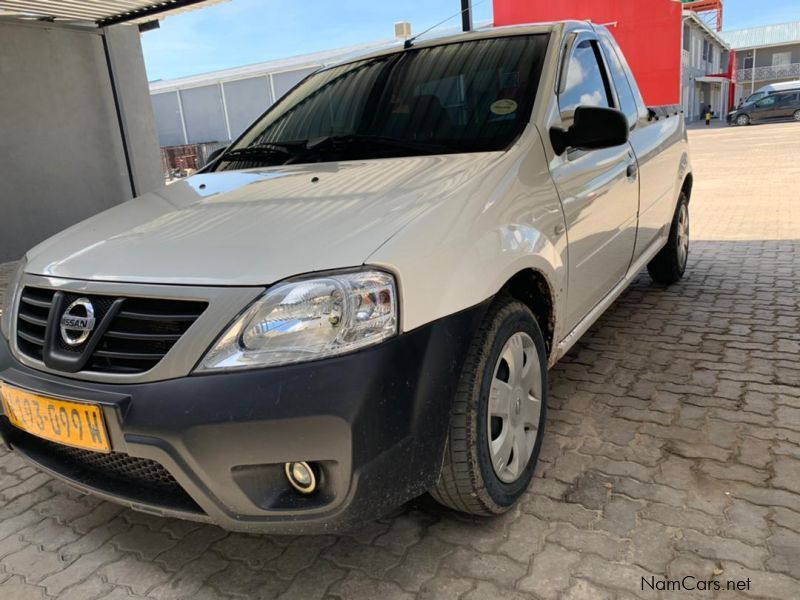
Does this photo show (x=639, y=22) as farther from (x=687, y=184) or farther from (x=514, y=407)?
(x=514, y=407)

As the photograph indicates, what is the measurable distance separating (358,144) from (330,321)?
1.23 meters

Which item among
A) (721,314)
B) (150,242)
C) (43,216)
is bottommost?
(721,314)

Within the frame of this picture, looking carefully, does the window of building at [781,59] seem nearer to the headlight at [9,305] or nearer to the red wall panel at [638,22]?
the red wall panel at [638,22]

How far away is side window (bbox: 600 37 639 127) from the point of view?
3479mm

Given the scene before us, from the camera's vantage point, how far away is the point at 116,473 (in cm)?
185

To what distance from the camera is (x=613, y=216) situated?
9.86ft

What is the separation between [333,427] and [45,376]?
0.94m

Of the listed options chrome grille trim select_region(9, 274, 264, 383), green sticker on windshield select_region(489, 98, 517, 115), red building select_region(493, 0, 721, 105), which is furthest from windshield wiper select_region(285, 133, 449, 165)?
red building select_region(493, 0, 721, 105)

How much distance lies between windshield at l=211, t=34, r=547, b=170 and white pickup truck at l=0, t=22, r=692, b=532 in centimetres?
2

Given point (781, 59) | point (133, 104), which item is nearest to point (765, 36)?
point (781, 59)

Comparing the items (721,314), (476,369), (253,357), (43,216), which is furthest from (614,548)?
(43,216)

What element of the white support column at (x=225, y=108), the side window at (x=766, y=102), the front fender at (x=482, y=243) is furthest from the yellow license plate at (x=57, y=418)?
the side window at (x=766, y=102)

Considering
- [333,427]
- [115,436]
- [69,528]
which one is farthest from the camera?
[69,528]

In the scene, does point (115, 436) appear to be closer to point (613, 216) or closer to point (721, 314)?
point (613, 216)
